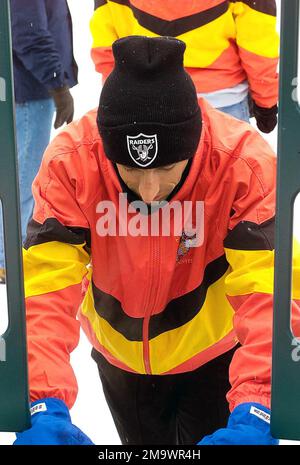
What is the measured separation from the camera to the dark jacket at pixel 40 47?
369 centimetres

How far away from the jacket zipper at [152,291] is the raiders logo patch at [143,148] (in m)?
0.24

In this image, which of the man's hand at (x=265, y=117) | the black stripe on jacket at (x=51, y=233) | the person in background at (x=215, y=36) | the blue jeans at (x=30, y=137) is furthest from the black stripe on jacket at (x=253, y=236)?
the blue jeans at (x=30, y=137)

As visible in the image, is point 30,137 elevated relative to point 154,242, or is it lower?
lower

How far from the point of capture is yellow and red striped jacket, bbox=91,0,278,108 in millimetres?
3293

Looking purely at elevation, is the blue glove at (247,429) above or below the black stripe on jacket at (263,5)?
below

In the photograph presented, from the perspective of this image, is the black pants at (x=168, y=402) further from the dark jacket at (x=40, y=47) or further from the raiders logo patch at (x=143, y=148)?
the dark jacket at (x=40, y=47)

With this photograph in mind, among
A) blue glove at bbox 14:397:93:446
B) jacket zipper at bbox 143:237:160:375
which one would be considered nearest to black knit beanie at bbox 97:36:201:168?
jacket zipper at bbox 143:237:160:375

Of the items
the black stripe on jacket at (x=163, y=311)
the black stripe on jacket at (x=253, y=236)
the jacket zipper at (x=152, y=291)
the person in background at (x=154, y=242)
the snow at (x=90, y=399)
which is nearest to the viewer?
the person in background at (x=154, y=242)

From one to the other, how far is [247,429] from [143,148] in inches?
23.7

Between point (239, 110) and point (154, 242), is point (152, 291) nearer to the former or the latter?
point (154, 242)

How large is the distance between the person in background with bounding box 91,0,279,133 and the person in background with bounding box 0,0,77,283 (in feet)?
0.89

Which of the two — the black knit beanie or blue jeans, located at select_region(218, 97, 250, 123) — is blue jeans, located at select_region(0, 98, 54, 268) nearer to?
blue jeans, located at select_region(218, 97, 250, 123)

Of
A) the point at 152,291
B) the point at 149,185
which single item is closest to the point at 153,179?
the point at 149,185

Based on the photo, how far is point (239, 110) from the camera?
11.6ft
